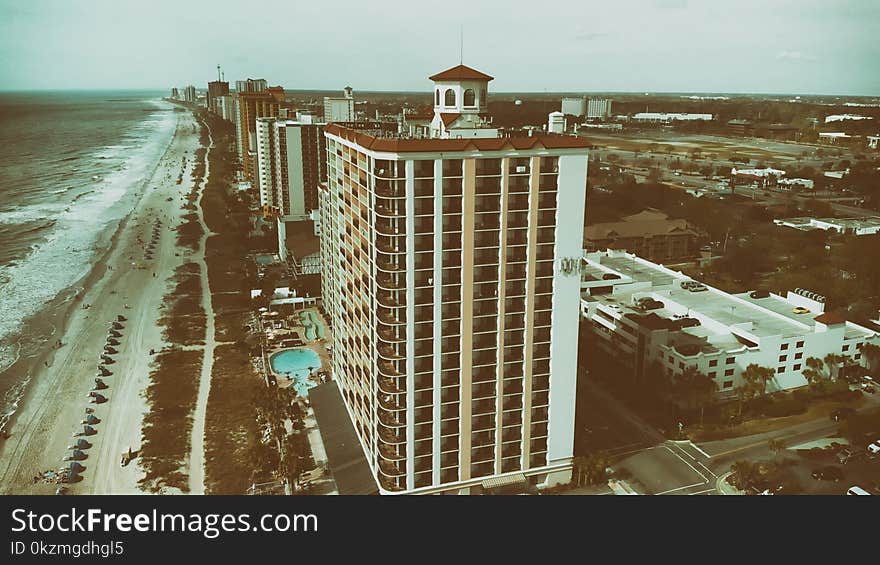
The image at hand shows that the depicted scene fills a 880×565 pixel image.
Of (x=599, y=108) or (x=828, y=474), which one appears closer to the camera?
(x=828, y=474)

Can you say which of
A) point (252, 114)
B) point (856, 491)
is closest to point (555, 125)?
point (856, 491)

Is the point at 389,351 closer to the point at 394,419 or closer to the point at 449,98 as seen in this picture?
the point at 394,419

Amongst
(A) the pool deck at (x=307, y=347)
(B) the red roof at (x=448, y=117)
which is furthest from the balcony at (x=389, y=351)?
(A) the pool deck at (x=307, y=347)

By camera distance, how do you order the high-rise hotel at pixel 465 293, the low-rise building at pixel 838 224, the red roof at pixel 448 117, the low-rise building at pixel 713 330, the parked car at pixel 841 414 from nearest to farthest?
the high-rise hotel at pixel 465 293 < the red roof at pixel 448 117 < the parked car at pixel 841 414 < the low-rise building at pixel 713 330 < the low-rise building at pixel 838 224

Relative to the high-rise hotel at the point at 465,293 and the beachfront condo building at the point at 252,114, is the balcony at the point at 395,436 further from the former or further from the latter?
the beachfront condo building at the point at 252,114

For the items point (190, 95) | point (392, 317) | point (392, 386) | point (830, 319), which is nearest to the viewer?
point (392, 317)

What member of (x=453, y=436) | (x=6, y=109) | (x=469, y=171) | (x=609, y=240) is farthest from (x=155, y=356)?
(x=6, y=109)
